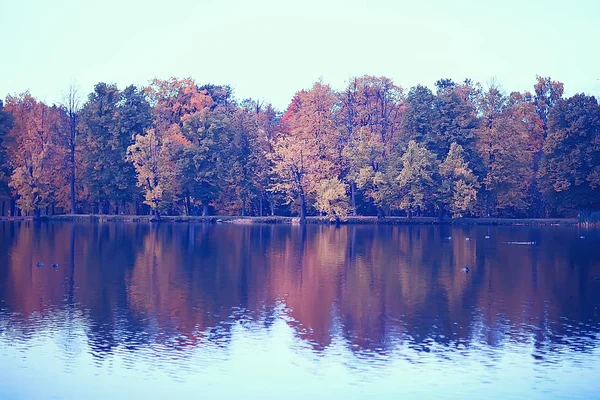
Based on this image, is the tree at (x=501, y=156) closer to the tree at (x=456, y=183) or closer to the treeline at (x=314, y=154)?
the treeline at (x=314, y=154)

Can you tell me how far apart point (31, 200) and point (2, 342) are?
64.1 meters

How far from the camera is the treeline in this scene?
3113 inches

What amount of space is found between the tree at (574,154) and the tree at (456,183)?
8.18 metres

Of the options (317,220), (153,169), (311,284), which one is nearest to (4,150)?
(153,169)

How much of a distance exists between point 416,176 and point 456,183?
443cm

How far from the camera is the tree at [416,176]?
78.4 metres

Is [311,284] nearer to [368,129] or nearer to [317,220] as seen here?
[317,220]

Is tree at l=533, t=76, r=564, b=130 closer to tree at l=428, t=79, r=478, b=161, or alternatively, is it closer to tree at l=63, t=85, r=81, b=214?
tree at l=428, t=79, r=478, b=161

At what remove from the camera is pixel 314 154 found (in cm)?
8350

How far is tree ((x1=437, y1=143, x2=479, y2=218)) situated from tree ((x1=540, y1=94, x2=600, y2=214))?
818 centimetres

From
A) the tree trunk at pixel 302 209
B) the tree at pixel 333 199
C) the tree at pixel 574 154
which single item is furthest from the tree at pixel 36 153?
the tree at pixel 574 154

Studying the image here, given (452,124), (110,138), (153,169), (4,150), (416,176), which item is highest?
(452,124)

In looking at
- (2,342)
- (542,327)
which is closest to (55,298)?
(2,342)

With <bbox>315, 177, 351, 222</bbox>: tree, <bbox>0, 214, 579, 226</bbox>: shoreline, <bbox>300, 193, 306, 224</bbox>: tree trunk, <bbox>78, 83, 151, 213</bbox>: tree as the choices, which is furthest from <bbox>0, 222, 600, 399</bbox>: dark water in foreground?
<bbox>78, 83, 151, 213</bbox>: tree
